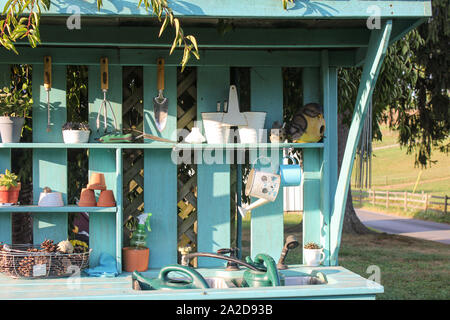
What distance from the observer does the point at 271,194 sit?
128 inches

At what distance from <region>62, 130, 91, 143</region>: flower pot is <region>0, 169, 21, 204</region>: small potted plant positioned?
0.34m

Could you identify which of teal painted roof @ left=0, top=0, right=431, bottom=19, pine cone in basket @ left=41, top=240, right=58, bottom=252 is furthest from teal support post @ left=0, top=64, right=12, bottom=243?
teal painted roof @ left=0, top=0, right=431, bottom=19

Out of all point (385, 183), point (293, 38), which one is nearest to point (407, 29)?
point (293, 38)

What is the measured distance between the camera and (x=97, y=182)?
10.4 feet

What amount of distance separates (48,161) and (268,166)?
4.15 ft

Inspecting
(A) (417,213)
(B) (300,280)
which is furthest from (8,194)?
(A) (417,213)

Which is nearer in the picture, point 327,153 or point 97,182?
point 97,182

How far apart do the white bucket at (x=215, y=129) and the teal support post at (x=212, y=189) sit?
125mm

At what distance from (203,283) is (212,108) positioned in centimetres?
110

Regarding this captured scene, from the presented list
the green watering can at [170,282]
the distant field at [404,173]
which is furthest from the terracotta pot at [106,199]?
the distant field at [404,173]

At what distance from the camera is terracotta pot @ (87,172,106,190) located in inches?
124

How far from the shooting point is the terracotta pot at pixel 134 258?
10.5ft

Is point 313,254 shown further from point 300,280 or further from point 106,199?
point 106,199
